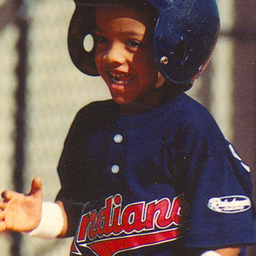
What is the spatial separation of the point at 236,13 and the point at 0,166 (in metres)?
0.68

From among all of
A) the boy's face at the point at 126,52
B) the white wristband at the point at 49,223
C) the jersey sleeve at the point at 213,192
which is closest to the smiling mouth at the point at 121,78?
the boy's face at the point at 126,52

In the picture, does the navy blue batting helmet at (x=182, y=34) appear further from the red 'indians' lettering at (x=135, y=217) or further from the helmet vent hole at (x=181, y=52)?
the red 'indians' lettering at (x=135, y=217)

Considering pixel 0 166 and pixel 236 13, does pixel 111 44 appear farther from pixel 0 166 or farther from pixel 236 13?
pixel 0 166

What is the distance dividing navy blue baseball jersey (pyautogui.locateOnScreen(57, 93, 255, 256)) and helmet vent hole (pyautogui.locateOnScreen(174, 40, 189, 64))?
0.18 feet

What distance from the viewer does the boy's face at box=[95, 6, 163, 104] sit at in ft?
1.95

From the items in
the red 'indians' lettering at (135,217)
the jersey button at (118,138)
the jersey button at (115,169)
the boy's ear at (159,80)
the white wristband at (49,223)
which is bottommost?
the white wristband at (49,223)

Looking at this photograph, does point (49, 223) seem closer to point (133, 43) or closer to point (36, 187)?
point (36, 187)

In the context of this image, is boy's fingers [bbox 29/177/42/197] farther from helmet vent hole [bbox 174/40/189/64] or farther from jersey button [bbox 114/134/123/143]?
helmet vent hole [bbox 174/40/189/64]

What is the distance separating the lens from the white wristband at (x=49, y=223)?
694 mm

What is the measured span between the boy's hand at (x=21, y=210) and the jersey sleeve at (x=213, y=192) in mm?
234

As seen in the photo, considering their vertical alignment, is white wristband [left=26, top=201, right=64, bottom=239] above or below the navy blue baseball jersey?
below

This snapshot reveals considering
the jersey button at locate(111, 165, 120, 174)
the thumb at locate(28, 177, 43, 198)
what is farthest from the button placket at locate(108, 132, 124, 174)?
the thumb at locate(28, 177, 43, 198)

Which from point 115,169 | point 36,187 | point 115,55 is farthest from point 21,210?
point 115,55

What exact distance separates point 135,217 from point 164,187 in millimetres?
60
